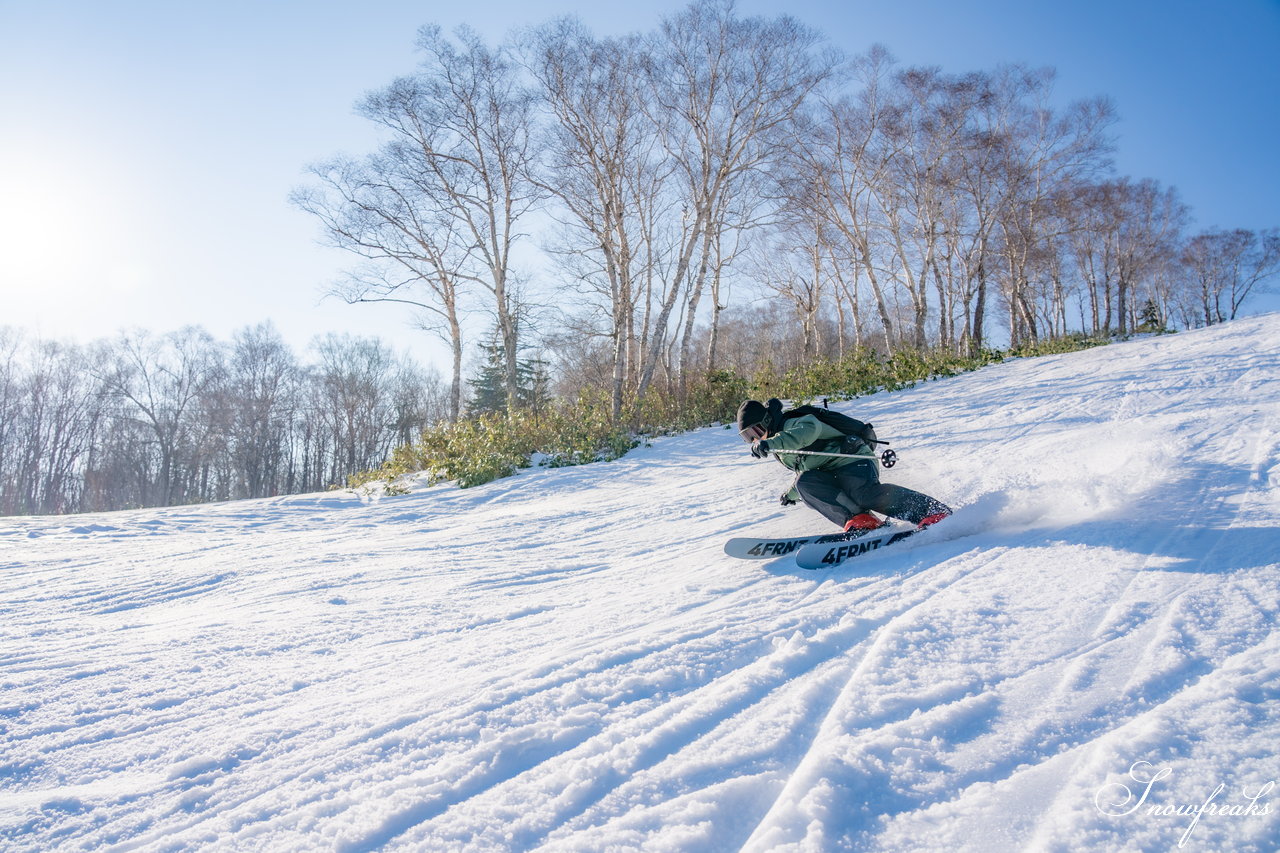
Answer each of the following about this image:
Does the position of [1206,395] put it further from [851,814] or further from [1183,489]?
[851,814]

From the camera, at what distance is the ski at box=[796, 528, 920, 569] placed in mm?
3652

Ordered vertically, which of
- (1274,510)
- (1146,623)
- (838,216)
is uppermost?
(838,216)

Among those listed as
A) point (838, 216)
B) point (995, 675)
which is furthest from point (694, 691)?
point (838, 216)

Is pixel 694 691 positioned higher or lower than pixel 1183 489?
lower

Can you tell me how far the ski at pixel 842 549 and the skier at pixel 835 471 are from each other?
21cm

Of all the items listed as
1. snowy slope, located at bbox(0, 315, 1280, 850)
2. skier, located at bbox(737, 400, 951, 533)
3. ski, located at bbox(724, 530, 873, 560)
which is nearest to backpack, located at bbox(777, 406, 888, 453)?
skier, located at bbox(737, 400, 951, 533)

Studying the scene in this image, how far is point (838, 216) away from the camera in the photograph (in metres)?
17.6

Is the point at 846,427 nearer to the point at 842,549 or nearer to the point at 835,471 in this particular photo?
the point at 835,471

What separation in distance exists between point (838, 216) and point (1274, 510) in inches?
635

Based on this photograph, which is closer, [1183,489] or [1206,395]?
[1183,489]

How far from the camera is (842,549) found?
12.2ft

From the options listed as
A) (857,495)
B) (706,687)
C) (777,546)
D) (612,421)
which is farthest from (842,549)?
(612,421)

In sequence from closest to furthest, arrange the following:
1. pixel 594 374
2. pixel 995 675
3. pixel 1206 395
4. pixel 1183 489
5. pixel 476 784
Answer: pixel 476 784 < pixel 995 675 < pixel 1183 489 < pixel 1206 395 < pixel 594 374

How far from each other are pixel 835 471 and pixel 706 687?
2.51 meters
